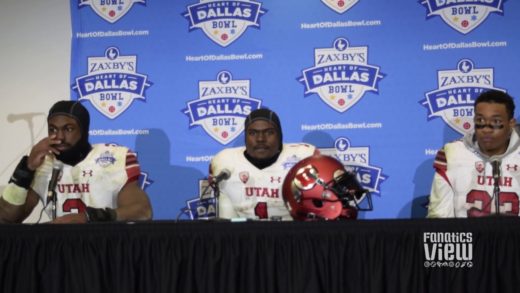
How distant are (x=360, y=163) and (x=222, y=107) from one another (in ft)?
3.17

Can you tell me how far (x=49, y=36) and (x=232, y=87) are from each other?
1.33 meters

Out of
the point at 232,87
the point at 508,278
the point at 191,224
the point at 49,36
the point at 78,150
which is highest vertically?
the point at 49,36

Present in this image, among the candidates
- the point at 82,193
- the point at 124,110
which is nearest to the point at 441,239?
the point at 82,193

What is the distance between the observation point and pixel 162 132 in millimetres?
4824

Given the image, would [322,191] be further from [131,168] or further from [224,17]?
[224,17]

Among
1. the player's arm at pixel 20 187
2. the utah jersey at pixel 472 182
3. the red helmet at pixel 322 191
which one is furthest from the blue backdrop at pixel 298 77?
the red helmet at pixel 322 191

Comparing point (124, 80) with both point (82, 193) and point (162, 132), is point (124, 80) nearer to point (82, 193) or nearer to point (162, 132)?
point (162, 132)

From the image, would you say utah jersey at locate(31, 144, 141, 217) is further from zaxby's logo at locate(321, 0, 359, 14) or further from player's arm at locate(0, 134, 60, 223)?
zaxby's logo at locate(321, 0, 359, 14)

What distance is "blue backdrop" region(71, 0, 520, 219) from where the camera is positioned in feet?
15.1

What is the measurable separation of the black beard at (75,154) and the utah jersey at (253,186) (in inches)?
28.3

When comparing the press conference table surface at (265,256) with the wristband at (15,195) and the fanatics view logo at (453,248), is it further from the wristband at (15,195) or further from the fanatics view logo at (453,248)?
the wristband at (15,195)

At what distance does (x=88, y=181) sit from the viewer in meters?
3.95

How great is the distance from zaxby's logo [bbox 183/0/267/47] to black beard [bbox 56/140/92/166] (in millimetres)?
1268

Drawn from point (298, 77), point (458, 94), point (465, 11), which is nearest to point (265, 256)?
point (298, 77)
